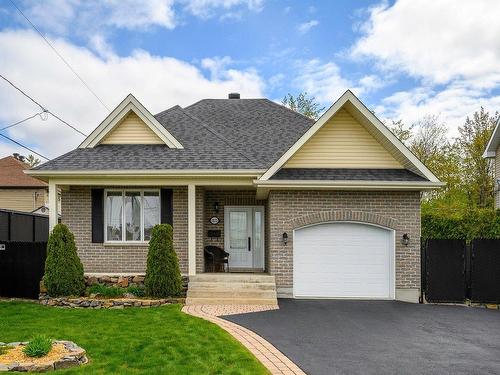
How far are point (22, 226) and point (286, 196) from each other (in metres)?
12.0

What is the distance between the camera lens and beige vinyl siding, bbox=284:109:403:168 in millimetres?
12656

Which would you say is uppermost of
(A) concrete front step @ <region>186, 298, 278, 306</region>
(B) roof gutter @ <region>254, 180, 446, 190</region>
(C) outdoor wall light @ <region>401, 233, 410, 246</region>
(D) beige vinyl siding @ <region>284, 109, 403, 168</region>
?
(D) beige vinyl siding @ <region>284, 109, 403, 168</region>

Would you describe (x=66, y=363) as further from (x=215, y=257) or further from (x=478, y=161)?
(x=478, y=161)

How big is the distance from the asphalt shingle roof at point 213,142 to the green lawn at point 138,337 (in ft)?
13.5

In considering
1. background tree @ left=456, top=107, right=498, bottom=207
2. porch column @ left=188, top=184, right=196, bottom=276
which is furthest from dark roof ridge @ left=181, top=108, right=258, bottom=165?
background tree @ left=456, top=107, right=498, bottom=207

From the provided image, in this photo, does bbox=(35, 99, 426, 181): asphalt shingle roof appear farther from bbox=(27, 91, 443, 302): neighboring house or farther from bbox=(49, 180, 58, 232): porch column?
bbox=(49, 180, 58, 232): porch column

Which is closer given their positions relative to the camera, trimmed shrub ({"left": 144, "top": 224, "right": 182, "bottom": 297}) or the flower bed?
the flower bed

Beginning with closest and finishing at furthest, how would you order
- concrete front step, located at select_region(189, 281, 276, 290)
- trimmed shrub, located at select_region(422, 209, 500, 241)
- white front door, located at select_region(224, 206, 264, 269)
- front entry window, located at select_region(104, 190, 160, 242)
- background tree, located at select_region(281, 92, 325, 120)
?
concrete front step, located at select_region(189, 281, 276, 290)
front entry window, located at select_region(104, 190, 160, 242)
white front door, located at select_region(224, 206, 264, 269)
trimmed shrub, located at select_region(422, 209, 500, 241)
background tree, located at select_region(281, 92, 325, 120)

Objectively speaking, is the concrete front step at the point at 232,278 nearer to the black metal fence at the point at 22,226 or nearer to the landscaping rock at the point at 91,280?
the landscaping rock at the point at 91,280

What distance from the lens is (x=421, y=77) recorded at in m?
26.3

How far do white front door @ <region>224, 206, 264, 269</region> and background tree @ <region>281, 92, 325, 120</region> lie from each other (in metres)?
20.4

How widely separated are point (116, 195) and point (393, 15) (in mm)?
11173

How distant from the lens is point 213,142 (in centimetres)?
1410

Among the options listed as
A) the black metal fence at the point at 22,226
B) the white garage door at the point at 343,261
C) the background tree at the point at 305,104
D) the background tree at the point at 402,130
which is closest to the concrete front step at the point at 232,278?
the white garage door at the point at 343,261
